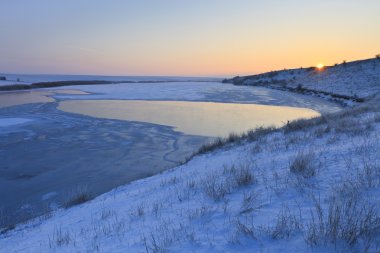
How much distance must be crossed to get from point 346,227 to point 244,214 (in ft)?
4.01

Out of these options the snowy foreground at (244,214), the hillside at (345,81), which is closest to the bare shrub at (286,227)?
the snowy foreground at (244,214)

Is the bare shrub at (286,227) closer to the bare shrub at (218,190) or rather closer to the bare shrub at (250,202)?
the bare shrub at (250,202)

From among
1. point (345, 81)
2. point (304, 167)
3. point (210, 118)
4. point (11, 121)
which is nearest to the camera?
point (304, 167)

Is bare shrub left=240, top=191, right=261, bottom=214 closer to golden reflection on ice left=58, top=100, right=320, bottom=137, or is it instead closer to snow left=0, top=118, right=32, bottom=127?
golden reflection on ice left=58, top=100, right=320, bottom=137

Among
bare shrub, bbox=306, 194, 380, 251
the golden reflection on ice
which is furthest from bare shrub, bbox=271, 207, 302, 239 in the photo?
the golden reflection on ice

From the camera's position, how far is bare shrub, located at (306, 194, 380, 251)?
274 cm

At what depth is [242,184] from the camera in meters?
5.04

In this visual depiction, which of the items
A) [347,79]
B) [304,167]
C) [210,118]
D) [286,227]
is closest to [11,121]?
[210,118]

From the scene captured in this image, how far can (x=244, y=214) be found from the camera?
381 cm

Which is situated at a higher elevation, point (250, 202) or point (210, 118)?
point (250, 202)

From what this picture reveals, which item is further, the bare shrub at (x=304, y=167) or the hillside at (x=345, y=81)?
the hillside at (x=345, y=81)

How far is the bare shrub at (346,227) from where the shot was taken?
2736 mm

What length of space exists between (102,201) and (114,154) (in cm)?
532

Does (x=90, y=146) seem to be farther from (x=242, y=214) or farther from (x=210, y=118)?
(x=242, y=214)
